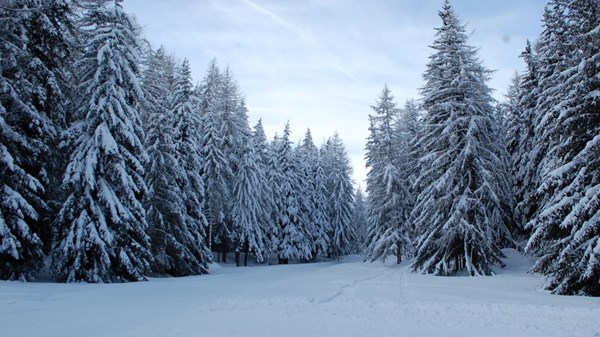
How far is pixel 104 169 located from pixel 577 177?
62.7 ft

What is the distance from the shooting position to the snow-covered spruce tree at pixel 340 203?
50.2 m

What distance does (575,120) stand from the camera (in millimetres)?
15477

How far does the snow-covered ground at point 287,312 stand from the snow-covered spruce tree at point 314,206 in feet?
102

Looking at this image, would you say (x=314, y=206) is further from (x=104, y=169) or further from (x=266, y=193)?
(x=104, y=169)

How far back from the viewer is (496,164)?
2406 cm

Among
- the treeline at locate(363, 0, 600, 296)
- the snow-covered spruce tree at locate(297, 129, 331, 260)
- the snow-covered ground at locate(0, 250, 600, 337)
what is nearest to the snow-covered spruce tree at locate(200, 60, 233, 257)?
the snow-covered spruce tree at locate(297, 129, 331, 260)

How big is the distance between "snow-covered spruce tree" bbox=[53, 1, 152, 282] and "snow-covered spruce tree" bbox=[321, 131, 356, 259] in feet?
106

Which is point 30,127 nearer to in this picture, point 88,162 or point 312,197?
point 88,162

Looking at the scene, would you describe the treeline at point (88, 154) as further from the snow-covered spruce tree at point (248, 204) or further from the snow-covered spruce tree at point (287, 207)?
the snow-covered spruce tree at point (287, 207)

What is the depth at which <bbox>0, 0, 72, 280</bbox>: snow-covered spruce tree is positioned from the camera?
Result: 51.2ft

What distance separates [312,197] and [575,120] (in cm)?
3496

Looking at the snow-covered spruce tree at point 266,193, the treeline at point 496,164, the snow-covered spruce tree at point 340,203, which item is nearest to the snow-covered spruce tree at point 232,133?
the snow-covered spruce tree at point 266,193

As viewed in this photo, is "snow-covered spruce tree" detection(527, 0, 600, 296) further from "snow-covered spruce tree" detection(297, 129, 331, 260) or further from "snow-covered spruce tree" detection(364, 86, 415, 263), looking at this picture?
"snow-covered spruce tree" detection(297, 129, 331, 260)

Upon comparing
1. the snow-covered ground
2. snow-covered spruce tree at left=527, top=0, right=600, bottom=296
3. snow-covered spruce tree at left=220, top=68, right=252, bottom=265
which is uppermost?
snow-covered spruce tree at left=220, top=68, right=252, bottom=265
